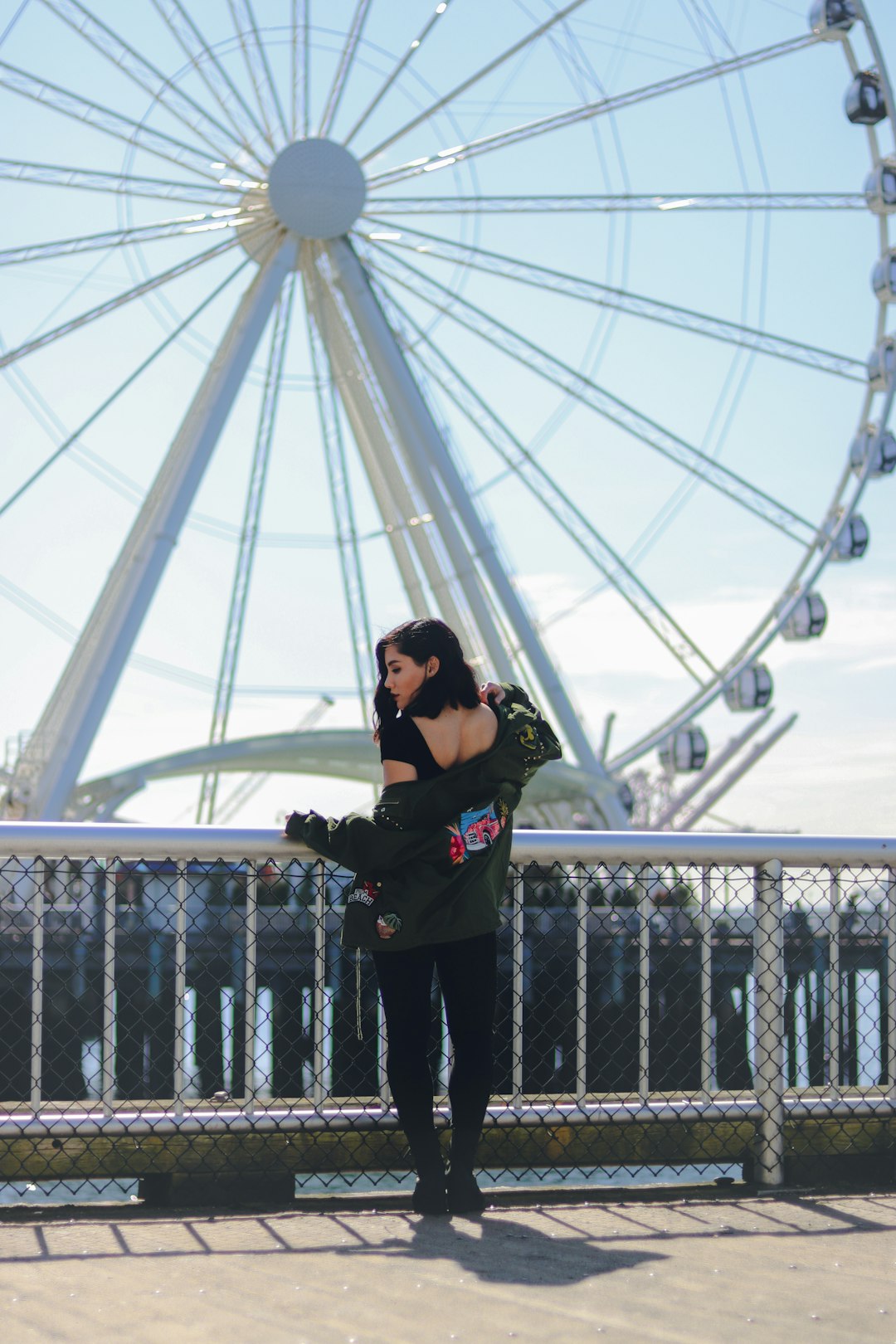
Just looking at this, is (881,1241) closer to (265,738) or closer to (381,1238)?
(381,1238)

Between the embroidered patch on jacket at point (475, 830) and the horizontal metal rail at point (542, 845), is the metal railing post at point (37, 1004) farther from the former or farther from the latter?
the embroidered patch on jacket at point (475, 830)

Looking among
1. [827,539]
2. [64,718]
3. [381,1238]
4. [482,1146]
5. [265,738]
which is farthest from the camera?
[265,738]

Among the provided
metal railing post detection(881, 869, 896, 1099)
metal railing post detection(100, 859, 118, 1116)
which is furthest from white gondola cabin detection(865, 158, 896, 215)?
metal railing post detection(100, 859, 118, 1116)

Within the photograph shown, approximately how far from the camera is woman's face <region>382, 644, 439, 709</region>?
366cm

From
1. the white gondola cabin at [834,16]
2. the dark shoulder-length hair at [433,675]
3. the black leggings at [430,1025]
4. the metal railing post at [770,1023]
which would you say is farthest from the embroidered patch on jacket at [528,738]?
the white gondola cabin at [834,16]

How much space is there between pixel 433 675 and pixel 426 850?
0.44 metres

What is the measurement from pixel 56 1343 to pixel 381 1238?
93 centimetres

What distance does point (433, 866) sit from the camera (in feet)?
11.8

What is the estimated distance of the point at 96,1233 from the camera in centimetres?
343

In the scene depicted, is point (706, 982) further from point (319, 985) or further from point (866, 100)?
point (866, 100)

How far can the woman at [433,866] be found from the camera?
3576 millimetres

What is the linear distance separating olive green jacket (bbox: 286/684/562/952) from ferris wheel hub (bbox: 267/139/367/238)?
1457cm

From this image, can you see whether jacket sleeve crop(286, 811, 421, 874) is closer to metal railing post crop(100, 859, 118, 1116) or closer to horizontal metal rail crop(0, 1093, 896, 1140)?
metal railing post crop(100, 859, 118, 1116)

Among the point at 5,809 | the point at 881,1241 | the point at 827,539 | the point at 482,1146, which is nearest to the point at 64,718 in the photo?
the point at 5,809
